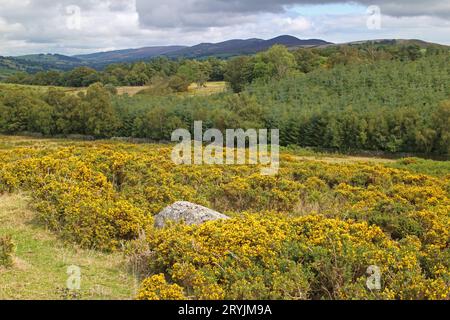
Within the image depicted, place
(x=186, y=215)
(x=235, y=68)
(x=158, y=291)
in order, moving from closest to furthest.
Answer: (x=158, y=291), (x=186, y=215), (x=235, y=68)

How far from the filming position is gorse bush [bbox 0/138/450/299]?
717 centimetres

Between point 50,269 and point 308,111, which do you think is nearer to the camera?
point 50,269

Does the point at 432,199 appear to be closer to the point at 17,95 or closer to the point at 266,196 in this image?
the point at 266,196

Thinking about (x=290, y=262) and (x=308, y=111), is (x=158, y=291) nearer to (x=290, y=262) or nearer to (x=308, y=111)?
(x=290, y=262)

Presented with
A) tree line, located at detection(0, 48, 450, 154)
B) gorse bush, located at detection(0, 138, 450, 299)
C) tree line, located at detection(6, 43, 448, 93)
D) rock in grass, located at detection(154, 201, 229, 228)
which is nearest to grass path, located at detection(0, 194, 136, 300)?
gorse bush, located at detection(0, 138, 450, 299)

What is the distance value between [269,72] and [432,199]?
98664 mm

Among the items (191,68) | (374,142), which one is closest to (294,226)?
(374,142)

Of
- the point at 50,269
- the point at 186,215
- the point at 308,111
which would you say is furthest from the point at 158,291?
the point at 308,111

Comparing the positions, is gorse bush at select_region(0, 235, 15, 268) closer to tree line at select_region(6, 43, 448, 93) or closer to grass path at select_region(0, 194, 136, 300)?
grass path at select_region(0, 194, 136, 300)

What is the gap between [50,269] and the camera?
8422mm

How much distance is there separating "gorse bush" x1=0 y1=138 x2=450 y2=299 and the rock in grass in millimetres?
466

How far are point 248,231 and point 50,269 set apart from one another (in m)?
3.85

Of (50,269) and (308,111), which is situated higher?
(50,269)

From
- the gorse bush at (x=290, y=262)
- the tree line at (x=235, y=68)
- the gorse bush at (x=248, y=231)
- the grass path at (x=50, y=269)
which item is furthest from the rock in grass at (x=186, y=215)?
the tree line at (x=235, y=68)
